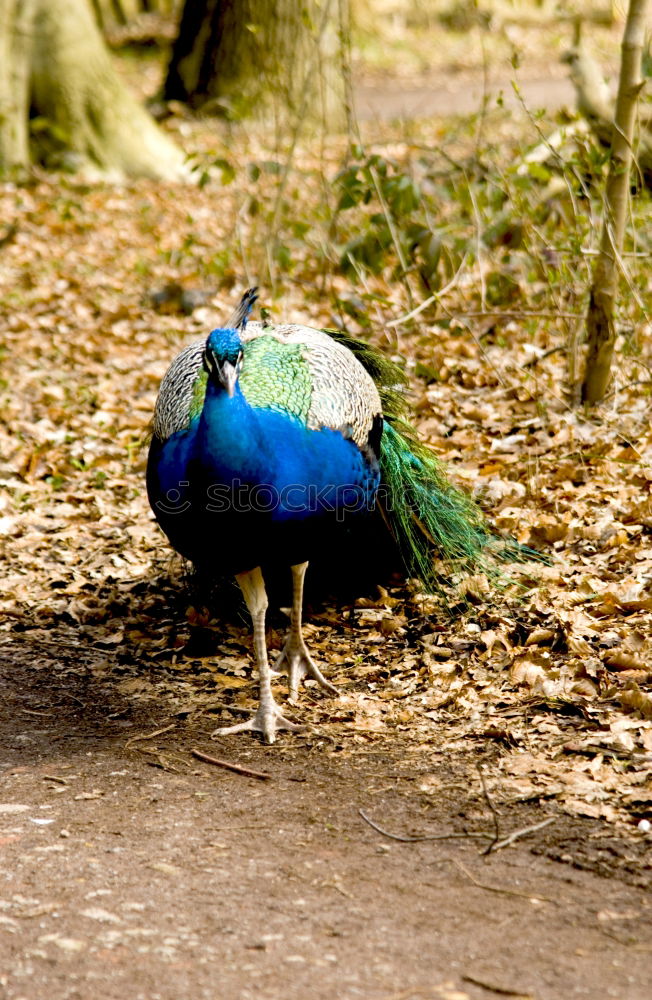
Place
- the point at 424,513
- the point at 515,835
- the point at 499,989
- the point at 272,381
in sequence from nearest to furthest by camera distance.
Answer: the point at 499,989 < the point at 515,835 < the point at 272,381 < the point at 424,513

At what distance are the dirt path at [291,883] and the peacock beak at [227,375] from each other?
1.32 m

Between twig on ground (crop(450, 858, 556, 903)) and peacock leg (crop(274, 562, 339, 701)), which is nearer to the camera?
twig on ground (crop(450, 858, 556, 903))

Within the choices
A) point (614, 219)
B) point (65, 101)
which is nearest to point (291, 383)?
point (614, 219)

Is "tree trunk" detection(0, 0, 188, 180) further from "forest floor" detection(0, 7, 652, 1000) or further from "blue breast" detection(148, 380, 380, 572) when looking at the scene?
"blue breast" detection(148, 380, 380, 572)

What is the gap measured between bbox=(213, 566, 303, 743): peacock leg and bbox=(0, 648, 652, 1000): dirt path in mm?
67

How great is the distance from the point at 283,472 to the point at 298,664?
1134mm

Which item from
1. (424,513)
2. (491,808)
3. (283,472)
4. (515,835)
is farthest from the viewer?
(424,513)

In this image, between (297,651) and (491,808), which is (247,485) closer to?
(297,651)

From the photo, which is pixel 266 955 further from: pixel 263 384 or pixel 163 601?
pixel 163 601

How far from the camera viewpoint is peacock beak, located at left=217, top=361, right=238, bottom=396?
3.61 m

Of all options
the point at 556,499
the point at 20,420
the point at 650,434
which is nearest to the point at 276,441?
the point at 556,499

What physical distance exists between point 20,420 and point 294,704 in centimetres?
361

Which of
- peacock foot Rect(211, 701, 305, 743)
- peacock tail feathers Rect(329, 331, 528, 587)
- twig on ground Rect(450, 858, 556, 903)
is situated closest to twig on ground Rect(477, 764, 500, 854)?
twig on ground Rect(450, 858, 556, 903)

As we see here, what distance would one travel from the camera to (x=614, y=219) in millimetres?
5754
